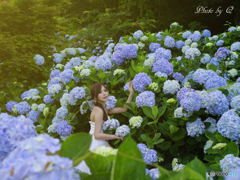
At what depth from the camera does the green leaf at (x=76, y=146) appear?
1.61 feet

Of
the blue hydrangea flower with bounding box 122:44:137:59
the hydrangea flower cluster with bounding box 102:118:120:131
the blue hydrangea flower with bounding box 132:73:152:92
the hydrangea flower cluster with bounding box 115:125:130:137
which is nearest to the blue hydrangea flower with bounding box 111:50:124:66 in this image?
the blue hydrangea flower with bounding box 122:44:137:59

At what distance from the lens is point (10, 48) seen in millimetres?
3555

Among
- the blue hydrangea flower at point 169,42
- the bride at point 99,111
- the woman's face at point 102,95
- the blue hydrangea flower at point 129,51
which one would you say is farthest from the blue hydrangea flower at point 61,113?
the blue hydrangea flower at point 169,42

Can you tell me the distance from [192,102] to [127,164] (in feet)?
4.21

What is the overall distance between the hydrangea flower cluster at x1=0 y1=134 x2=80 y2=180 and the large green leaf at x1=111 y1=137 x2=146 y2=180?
0.34 feet

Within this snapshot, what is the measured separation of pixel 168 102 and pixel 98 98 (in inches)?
31.6

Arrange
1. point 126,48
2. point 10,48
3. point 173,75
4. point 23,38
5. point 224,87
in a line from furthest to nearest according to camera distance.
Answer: point 23,38 → point 10,48 → point 126,48 → point 173,75 → point 224,87

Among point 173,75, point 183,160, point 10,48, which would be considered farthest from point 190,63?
point 10,48

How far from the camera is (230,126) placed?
1.38 metres

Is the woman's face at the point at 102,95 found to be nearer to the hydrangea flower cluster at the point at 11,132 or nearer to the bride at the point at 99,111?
the bride at the point at 99,111

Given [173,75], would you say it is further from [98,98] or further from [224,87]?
[98,98]

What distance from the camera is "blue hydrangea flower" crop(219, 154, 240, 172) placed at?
1149 mm

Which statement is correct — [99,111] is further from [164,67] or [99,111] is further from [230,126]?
[230,126]

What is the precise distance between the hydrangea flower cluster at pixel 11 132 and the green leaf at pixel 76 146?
0.68 ft
